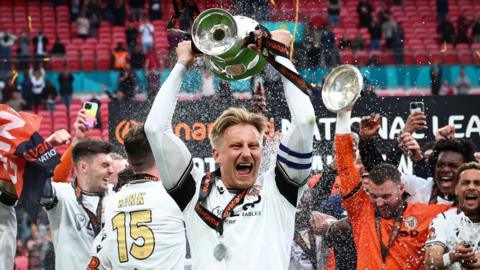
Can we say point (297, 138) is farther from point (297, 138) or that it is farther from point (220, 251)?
point (220, 251)

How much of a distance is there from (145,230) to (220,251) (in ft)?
3.76

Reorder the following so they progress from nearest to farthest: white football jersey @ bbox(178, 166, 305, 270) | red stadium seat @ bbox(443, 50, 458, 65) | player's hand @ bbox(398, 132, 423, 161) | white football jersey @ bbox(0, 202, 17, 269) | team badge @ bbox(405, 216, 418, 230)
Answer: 1. white football jersey @ bbox(178, 166, 305, 270)
2. team badge @ bbox(405, 216, 418, 230)
3. white football jersey @ bbox(0, 202, 17, 269)
4. player's hand @ bbox(398, 132, 423, 161)
5. red stadium seat @ bbox(443, 50, 458, 65)

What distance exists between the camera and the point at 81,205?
7594 millimetres

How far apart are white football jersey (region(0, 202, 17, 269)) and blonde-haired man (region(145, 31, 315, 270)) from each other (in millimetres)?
2231

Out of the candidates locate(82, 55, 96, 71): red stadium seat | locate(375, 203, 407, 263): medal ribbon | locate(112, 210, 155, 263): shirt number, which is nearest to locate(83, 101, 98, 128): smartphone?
locate(112, 210, 155, 263): shirt number

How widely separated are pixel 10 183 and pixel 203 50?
7.45 feet

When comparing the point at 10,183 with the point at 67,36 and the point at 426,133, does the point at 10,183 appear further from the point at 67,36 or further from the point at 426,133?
the point at 67,36

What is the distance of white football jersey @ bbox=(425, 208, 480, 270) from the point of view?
6.55 metres

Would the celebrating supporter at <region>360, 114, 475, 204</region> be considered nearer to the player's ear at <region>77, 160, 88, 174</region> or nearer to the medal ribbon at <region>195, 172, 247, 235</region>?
the medal ribbon at <region>195, 172, 247, 235</region>

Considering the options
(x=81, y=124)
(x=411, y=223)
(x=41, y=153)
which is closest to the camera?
(x=411, y=223)

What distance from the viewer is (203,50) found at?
17.4ft

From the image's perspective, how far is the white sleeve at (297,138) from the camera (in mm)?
5082

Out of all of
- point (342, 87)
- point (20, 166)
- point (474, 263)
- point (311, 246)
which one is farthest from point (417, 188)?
point (20, 166)

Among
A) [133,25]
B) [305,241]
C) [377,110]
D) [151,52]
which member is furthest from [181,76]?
[133,25]
